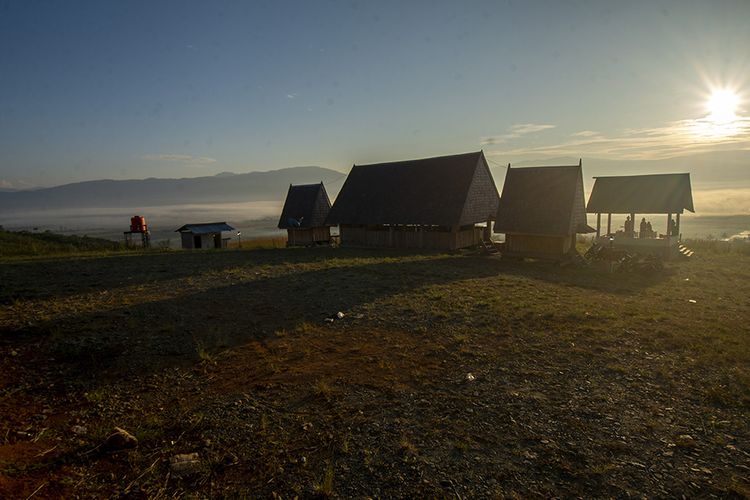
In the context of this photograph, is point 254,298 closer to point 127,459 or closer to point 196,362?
point 196,362

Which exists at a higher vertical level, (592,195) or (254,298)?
(592,195)

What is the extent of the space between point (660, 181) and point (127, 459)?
32335mm

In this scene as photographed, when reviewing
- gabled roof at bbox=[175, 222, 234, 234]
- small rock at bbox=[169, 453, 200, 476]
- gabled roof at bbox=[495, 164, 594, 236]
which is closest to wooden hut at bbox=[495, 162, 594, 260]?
gabled roof at bbox=[495, 164, 594, 236]

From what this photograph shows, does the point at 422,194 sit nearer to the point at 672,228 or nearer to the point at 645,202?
the point at 645,202

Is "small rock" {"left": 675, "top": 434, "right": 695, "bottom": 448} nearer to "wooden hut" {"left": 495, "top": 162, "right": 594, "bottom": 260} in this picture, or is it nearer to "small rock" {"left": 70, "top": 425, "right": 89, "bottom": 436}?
"small rock" {"left": 70, "top": 425, "right": 89, "bottom": 436}

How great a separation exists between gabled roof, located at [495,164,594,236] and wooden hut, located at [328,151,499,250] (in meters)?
2.66

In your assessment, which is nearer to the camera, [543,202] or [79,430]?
[79,430]

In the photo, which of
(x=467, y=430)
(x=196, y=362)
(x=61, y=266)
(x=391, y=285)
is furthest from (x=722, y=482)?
(x=61, y=266)

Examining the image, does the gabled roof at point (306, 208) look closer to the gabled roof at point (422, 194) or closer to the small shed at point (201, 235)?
the gabled roof at point (422, 194)

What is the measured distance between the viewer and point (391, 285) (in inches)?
662

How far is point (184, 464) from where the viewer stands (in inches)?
220

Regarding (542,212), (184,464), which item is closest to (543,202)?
(542,212)

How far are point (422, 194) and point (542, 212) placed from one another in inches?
338

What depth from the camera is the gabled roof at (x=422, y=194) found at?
28.3 m
